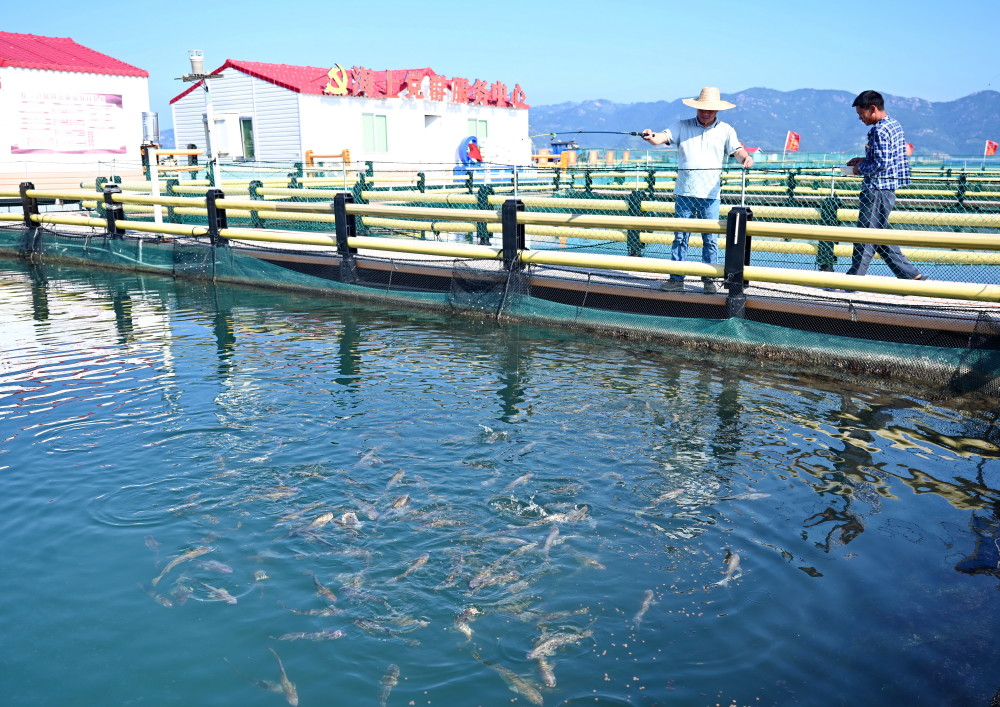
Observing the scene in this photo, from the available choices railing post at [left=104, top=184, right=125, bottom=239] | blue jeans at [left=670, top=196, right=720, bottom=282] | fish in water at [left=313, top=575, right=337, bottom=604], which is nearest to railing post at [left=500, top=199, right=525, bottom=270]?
blue jeans at [left=670, top=196, right=720, bottom=282]

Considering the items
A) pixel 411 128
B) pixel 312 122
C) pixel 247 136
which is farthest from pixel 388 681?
pixel 411 128

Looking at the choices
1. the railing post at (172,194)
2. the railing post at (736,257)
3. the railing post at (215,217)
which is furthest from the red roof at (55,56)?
the railing post at (736,257)

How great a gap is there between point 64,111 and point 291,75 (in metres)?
8.51

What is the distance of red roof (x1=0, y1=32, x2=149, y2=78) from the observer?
2517 cm

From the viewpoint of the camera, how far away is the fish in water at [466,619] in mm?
3855

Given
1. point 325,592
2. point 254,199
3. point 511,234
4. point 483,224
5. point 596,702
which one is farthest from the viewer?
point 254,199

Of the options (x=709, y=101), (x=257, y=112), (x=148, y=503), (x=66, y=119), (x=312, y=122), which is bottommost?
(x=148, y=503)

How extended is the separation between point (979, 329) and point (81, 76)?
88.2 ft

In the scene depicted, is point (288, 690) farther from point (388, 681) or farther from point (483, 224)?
point (483, 224)

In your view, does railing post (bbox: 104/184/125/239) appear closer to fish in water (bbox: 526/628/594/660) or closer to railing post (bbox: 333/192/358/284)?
railing post (bbox: 333/192/358/284)

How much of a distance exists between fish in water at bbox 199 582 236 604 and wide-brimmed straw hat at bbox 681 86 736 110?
6967 millimetres

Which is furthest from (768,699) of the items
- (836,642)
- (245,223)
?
(245,223)

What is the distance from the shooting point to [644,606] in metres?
4.06

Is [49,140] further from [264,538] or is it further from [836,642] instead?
[836,642]
